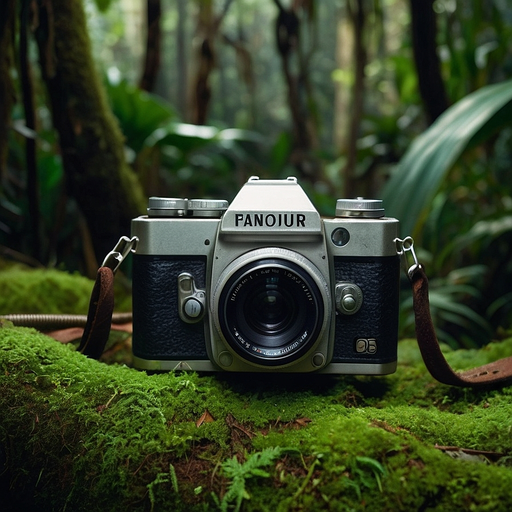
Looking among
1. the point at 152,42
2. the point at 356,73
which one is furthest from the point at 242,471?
the point at 356,73

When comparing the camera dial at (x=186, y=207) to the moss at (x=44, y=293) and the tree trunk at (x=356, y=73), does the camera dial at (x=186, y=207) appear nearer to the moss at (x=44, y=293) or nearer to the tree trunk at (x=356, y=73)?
the moss at (x=44, y=293)

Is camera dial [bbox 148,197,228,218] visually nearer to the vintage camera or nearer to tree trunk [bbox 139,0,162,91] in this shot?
the vintage camera

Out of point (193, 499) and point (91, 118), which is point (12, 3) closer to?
point (91, 118)

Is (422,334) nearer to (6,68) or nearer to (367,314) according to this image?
(367,314)

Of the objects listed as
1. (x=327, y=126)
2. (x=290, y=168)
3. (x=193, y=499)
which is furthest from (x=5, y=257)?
(x=327, y=126)

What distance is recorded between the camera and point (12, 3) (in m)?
1.99

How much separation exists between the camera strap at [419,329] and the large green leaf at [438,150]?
698 millimetres

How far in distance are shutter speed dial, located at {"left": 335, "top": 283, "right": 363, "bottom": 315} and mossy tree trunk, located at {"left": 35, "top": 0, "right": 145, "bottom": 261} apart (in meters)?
1.18

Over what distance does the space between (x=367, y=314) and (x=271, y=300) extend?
230 mm

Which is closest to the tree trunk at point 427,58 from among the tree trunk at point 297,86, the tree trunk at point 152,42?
the tree trunk at point 297,86

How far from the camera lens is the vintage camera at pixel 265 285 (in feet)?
4.14

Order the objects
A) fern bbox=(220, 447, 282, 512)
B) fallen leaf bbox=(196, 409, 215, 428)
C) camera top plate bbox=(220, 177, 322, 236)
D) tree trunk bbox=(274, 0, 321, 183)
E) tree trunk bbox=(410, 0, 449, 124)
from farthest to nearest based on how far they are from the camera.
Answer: tree trunk bbox=(274, 0, 321, 183) → tree trunk bbox=(410, 0, 449, 124) → camera top plate bbox=(220, 177, 322, 236) → fallen leaf bbox=(196, 409, 215, 428) → fern bbox=(220, 447, 282, 512)

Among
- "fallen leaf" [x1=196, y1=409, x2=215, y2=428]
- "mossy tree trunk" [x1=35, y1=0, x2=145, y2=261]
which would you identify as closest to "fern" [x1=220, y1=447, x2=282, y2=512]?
"fallen leaf" [x1=196, y1=409, x2=215, y2=428]

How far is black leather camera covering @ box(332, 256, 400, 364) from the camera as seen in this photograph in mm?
1353
